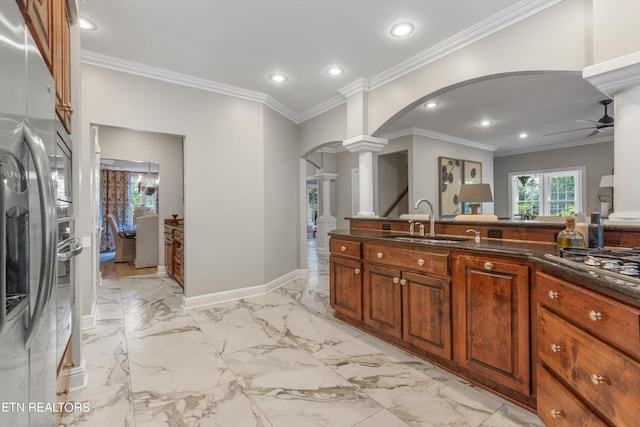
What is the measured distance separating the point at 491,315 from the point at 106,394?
241 cm

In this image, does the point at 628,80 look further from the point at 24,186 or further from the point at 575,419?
the point at 24,186

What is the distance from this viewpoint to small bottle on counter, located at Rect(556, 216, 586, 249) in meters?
1.70

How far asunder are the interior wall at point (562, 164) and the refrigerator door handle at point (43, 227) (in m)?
8.97

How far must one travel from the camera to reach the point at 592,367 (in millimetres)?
1114

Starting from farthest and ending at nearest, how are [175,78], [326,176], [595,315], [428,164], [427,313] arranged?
[326,176] → [428,164] → [175,78] → [427,313] → [595,315]

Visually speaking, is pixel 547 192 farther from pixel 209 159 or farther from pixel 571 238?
pixel 209 159

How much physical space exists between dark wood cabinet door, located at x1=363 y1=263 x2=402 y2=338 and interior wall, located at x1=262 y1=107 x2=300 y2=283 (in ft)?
6.31

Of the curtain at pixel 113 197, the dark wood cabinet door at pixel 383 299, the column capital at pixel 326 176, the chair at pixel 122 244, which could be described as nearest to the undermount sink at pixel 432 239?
the dark wood cabinet door at pixel 383 299

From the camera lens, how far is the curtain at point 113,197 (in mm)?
8422

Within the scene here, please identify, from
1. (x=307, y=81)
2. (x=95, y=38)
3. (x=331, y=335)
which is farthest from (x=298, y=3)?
(x=331, y=335)

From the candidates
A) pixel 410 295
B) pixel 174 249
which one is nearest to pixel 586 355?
pixel 410 295

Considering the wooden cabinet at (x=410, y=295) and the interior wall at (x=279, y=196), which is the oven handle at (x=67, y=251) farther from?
the interior wall at (x=279, y=196)

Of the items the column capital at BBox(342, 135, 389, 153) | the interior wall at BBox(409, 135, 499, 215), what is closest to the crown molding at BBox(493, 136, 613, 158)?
the interior wall at BBox(409, 135, 499, 215)

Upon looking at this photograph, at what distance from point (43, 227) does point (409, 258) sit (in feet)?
6.78
